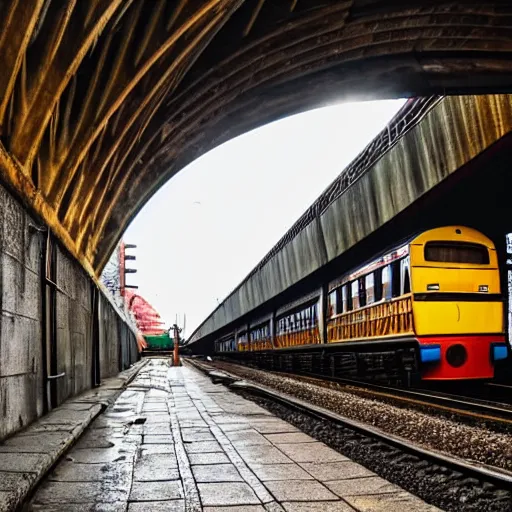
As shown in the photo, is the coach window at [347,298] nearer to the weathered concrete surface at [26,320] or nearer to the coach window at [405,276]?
the coach window at [405,276]

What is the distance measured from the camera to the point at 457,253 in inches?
386

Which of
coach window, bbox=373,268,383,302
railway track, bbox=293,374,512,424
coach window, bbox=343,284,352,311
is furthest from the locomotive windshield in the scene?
coach window, bbox=343,284,352,311

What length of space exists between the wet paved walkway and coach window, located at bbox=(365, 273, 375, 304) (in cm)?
540

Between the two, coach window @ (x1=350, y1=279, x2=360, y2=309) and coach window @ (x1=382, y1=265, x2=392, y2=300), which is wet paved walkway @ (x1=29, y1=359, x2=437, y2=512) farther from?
coach window @ (x1=350, y1=279, x2=360, y2=309)

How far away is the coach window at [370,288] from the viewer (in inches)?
431

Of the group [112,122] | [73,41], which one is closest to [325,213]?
[112,122]

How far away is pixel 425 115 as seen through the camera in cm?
871

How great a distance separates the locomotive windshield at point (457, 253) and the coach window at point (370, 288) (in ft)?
5.54

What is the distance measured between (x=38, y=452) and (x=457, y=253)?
797cm

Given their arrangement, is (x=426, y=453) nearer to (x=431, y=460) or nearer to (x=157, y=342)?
(x=431, y=460)

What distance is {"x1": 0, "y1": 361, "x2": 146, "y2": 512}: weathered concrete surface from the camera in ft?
9.66

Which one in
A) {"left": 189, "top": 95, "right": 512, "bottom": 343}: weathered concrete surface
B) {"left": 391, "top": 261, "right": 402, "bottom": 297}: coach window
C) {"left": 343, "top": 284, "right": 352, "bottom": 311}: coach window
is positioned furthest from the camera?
{"left": 343, "top": 284, "right": 352, "bottom": 311}: coach window

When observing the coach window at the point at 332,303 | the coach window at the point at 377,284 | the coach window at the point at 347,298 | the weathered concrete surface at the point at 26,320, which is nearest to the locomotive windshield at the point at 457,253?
the coach window at the point at 377,284

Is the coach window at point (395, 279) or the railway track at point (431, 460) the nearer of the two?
the railway track at point (431, 460)
